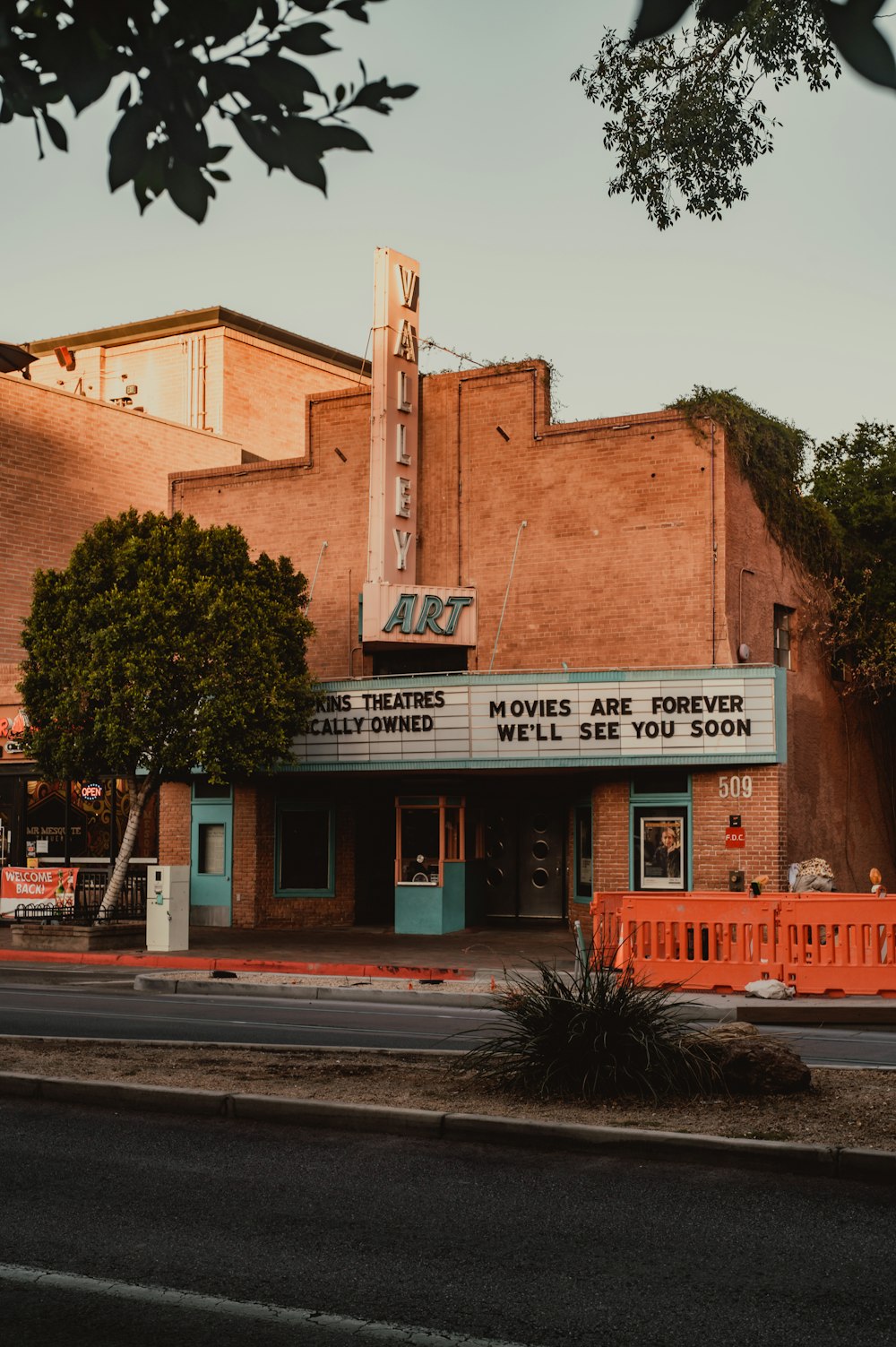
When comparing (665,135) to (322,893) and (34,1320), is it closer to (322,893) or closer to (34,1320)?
(34,1320)

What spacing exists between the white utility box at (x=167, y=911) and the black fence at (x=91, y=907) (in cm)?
157

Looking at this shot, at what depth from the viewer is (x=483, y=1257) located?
6.45 meters

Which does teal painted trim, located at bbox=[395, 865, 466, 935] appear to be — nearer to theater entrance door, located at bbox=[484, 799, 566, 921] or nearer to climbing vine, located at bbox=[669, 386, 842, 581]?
theater entrance door, located at bbox=[484, 799, 566, 921]

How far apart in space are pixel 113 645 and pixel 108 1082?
15186mm

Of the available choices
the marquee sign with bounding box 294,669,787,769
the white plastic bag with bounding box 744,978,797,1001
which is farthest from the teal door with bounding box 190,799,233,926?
the white plastic bag with bounding box 744,978,797,1001

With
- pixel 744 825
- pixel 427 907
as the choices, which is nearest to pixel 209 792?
pixel 427 907

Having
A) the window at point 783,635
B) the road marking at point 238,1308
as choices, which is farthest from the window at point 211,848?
the road marking at point 238,1308

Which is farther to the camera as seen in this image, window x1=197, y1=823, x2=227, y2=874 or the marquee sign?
window x1=197, y1=823, x2=227, y2=874

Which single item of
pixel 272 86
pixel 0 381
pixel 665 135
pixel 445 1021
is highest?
pixel 0 381

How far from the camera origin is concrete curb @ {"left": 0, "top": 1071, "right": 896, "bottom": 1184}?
786 cm

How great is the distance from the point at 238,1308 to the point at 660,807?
→ 70.2 ft

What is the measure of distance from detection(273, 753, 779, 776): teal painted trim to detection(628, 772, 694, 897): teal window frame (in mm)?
613

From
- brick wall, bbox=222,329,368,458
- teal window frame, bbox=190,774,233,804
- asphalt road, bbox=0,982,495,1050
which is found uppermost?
brick wall, bbox=222,329,368,458

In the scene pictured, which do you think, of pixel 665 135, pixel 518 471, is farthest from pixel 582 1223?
pixel 518 471
